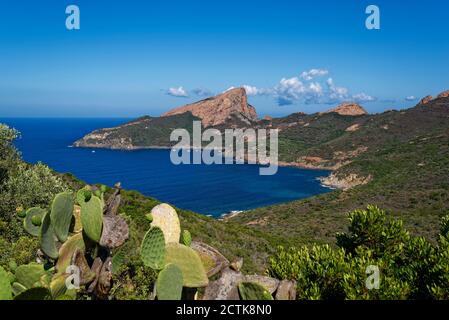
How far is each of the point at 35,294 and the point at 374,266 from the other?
6292 millimetres

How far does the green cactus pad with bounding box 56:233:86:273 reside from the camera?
6.29 m

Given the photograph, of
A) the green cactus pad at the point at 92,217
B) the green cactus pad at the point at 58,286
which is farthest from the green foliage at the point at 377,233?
the green cactus pad at the point at 58,286

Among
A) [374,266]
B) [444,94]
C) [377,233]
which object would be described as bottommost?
[374,266]

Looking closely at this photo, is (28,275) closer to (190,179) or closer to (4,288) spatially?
(4,288)

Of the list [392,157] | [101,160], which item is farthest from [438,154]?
[101,160]

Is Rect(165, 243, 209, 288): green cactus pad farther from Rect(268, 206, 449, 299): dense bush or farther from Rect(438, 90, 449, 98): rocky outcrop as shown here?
Rect(438, 90, 449, 98): rocky outcrop

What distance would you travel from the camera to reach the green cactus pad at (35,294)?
4574 millimetres

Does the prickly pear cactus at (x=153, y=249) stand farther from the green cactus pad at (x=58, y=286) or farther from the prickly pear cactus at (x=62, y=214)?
the prickly pear cactus at (x=62, y=214)

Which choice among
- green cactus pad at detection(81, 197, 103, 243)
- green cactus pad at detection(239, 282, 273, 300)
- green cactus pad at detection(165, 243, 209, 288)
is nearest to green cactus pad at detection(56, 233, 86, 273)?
green cactus pad at detection(81, 197, 103, 243)

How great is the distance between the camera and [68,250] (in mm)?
6344

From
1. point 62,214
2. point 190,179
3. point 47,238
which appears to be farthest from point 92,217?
point 190,179
